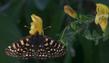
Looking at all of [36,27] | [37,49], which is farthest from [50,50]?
[36,27]

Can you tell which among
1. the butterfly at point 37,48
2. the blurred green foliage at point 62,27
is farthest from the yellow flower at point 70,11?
the butterfly at point 37,48

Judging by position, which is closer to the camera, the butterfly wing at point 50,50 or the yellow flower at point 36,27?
the butterfly wing at point 50,50

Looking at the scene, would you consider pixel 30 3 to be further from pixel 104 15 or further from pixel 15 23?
pixel 104 15

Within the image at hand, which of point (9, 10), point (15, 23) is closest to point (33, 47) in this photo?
point (15, 23)

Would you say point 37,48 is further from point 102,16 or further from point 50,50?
point 102,16

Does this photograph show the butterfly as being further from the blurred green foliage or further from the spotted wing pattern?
the blurred green foliage

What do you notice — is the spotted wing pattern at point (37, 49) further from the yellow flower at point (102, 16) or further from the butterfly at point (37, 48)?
the yellow flower at point (102, 16)
